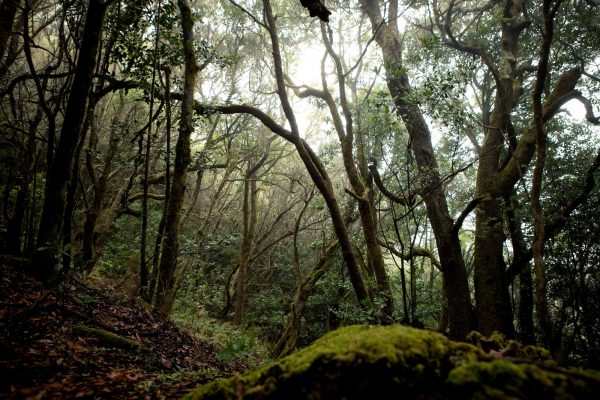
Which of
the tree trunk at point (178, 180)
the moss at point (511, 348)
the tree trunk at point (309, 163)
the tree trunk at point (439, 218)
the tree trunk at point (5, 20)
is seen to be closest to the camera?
the moss at point (511, 348)

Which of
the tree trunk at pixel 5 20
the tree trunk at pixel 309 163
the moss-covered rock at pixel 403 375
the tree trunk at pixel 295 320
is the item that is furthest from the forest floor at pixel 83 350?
the tree trunk at pixel 295 320

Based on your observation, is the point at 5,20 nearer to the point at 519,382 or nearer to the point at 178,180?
the point at 178,180

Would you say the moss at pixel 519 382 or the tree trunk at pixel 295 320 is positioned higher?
the moss at pixel 519 382

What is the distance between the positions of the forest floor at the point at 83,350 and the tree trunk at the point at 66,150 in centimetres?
45

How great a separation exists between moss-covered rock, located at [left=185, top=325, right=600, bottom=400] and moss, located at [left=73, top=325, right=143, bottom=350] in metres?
3.23

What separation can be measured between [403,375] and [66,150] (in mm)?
5309

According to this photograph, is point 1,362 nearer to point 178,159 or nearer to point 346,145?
point 178,159

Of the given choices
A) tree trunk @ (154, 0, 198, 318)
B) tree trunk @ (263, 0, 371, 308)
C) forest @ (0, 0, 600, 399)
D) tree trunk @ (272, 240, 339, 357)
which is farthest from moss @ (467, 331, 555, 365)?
tree trunk @ (272, 240, 339, 357)

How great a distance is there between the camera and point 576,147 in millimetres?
9812

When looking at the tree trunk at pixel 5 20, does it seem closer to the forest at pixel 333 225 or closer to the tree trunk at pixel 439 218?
the forest at pixel 333 225

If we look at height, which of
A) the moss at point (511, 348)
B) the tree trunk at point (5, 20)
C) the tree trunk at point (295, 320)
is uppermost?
the tree trunk at point (5, 20)

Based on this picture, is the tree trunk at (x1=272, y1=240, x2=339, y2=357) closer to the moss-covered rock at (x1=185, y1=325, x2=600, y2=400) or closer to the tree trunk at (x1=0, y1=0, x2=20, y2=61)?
the moss-covered rock at (x1=185, y1=325, x2=600, y2=400)

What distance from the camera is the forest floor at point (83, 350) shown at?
2379 mm

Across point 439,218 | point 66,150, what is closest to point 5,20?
point 66,150
